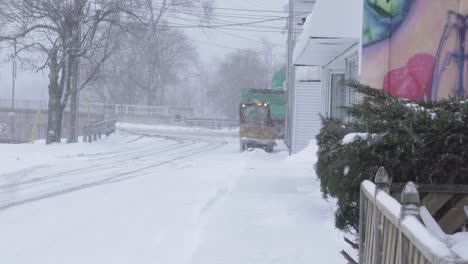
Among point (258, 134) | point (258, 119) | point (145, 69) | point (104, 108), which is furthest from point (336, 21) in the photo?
point (145, 69)

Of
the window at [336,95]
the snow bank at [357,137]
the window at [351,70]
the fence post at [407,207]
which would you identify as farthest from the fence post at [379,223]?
the window at [336,95]

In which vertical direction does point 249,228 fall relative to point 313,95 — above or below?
below

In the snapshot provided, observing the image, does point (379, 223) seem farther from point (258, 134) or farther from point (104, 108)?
point (104, 108)

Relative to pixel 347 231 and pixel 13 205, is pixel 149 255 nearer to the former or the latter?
pixel 347 231

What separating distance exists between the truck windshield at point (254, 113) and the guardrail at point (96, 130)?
8.07 metres

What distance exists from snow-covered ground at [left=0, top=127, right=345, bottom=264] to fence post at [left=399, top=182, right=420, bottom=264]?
3.64m

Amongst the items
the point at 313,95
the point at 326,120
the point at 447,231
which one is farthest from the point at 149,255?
the point at 313,95

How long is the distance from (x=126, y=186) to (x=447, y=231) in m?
9.54

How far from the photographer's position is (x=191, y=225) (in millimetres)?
8602

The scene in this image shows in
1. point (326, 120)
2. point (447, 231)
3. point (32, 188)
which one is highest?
point (326, 120)

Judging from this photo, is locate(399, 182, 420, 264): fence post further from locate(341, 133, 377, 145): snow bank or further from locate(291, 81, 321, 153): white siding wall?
locate(291, 81, 321, 153): white siding wall

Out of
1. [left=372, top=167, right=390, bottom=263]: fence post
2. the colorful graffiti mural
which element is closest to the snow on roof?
the colorful graffiti mural

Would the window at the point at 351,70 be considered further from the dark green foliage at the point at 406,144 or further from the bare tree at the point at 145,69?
the bare tree at the point at 145,69

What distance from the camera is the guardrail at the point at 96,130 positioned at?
102ft
